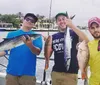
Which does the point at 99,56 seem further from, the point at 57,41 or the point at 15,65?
the point at 15,65

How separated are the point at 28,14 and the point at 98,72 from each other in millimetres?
1490

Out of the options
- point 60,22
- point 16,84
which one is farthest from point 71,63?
point 16,84

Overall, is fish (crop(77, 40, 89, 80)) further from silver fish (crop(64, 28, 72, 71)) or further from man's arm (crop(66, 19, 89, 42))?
silver fish (crop(64, 28, 72, 71))

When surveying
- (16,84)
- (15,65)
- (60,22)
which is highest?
(60,22)

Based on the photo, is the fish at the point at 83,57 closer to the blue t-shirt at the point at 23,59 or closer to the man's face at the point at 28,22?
the blue t-shirt at the point at 23,59

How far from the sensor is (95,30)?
360cm

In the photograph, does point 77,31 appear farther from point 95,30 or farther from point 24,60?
point 24,60

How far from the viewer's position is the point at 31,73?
14.7ft

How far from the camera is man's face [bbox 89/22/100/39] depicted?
11.8ft

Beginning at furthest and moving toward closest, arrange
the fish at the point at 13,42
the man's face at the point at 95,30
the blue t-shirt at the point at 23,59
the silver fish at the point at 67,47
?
1. the blue t-shirt at the point at 23,59
2. the fish at the point at 13,42
3. the silver fish at the point at 67,47
4. the man's face at the point at 95,30

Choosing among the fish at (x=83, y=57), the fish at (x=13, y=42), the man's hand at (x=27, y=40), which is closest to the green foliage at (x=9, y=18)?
the fish at (x=13, y=42)

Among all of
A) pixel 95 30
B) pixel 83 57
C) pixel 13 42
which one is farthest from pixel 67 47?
pixel 13 42

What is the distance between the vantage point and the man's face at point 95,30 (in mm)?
3600

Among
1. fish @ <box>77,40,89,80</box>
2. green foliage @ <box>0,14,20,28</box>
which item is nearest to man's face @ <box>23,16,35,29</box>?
fish @ <box>77,40,89,80</box>
